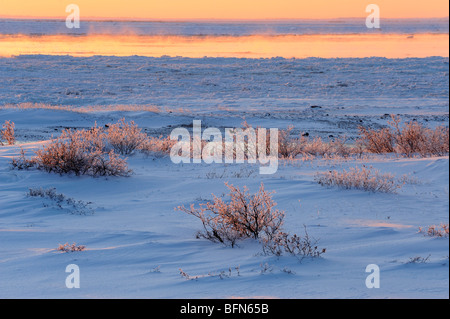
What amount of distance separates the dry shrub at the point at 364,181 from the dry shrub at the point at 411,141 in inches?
121

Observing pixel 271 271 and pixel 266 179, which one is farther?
pixel 266 179

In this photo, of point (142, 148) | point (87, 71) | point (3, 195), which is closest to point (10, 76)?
point (87, 71)

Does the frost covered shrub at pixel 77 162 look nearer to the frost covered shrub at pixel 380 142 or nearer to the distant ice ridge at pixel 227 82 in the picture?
the frost covered shrub at pixel 380 142

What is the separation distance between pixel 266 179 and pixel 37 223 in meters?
3.40

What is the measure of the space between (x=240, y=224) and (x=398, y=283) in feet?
6.76

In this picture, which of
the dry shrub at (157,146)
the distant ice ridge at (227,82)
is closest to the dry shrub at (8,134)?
the dry shrub at (157,146)

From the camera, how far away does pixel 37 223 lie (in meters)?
6.82

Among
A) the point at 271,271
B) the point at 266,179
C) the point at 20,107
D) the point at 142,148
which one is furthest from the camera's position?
the point at 20,107

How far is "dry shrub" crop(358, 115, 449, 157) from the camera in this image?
1106 centimetres

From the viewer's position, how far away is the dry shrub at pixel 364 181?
25.3 feet

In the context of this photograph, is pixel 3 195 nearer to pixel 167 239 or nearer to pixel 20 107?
pixel 167 239

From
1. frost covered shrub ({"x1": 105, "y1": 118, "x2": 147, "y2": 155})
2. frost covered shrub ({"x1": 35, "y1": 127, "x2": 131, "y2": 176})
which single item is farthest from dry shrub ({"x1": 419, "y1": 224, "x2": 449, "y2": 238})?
frost covered shrub ({"x1": 105, "y1": 118, "x2": 147, "y2": 155})

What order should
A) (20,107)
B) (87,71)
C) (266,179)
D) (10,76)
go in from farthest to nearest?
(87,71) < (10,76) < (20,107) < (266,179)

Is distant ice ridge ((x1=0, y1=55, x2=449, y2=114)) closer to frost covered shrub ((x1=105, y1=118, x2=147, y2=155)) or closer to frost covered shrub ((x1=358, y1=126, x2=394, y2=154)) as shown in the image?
frost covered shrub ((x1=358, y1=126, x2=394, y2=154))
